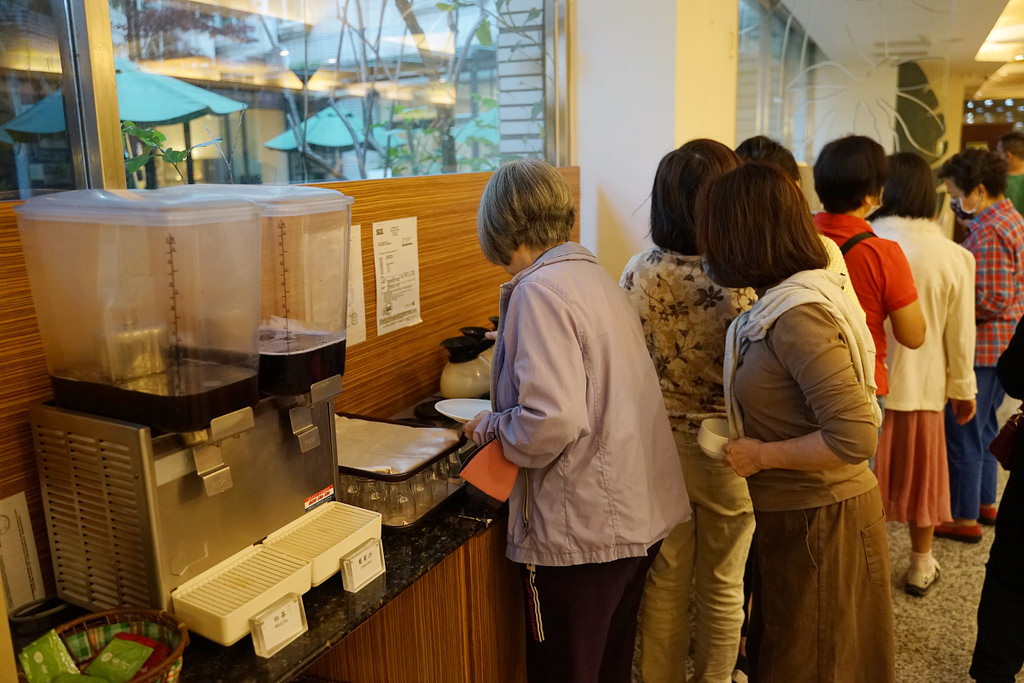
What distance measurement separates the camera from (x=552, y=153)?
3.13m

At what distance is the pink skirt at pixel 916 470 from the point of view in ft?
8.89

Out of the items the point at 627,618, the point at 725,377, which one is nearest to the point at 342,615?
Answer: the point at 627,618

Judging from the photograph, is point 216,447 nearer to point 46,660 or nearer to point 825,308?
point 46,660

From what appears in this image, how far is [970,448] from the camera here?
3031mm

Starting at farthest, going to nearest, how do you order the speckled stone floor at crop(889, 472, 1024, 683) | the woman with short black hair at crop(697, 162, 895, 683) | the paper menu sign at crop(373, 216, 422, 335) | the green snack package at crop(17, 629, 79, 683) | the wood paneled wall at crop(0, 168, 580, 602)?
the speckled stone floor at crop(889, 472, 1024, 683)
the paper menu sign at crop(373, 216, 422, 335)
the woman with short black hair at crop(697, 162, 895, 683)
the wood paneled wall at crop(0, 168, 580, 602)
the green snack package at crop(17, 629, 79, 683)

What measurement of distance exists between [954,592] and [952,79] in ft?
13.2

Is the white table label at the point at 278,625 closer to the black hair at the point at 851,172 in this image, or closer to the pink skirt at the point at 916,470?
the black hair at the point at 851,172

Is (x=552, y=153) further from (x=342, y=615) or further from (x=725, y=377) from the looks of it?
(x=342, y=615)

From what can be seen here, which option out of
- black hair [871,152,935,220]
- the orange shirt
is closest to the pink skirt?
the orange shirt

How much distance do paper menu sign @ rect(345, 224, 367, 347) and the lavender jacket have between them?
1.81 ft

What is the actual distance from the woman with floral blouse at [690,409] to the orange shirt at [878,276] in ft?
1.93

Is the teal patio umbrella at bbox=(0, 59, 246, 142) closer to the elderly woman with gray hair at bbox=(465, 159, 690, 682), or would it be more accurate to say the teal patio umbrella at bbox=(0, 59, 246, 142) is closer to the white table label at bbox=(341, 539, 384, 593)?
the elderly woman with gray hair at bbox=(465, 159, 690, 682)

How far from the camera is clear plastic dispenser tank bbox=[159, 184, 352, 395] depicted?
49.1 inches

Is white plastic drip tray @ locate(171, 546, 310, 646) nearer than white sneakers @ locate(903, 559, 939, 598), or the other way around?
white plastic drip tray @ locate(171, 546, 310, 646)
